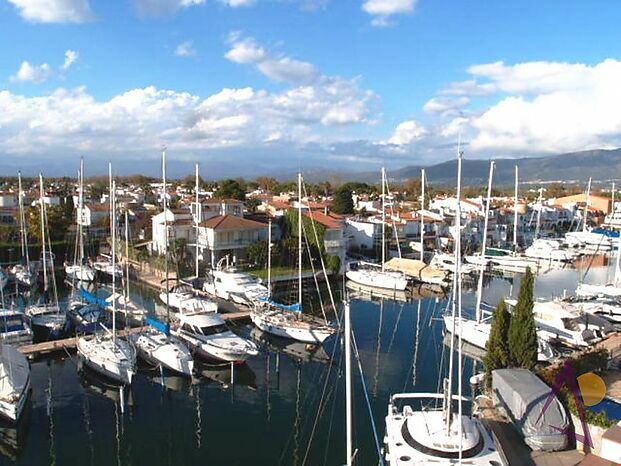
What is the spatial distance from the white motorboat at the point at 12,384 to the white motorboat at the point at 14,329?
496 centimetres

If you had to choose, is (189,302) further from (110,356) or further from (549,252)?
(549,252)

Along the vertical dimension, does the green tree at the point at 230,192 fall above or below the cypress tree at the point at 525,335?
above

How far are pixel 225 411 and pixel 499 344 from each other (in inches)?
432

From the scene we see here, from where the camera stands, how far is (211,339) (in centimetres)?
2473

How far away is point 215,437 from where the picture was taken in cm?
1795

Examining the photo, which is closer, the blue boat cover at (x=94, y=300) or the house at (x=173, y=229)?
the blue boat cover at (x=94, y=300)

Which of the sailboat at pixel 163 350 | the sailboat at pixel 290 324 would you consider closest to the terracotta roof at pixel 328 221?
the sailboat at pixel 290 324

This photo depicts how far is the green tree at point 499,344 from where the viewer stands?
63.6 feet

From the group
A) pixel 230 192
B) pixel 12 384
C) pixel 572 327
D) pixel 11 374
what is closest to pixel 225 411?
pixel 12 384

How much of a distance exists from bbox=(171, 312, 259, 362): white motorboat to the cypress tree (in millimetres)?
11504

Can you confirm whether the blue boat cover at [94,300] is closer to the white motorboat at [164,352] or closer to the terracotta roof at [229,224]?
the white motorboat at [164,352]

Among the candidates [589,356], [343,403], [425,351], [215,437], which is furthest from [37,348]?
[589,356]

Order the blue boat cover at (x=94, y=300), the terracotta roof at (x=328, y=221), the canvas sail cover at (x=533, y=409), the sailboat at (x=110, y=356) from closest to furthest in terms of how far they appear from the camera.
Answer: the canvas sail cover at (x=533, y=409), the sailboat at (x=110, y=356), the blue boat cover at (x=94, y=300), the terracotta roof at (x=328, y=221)

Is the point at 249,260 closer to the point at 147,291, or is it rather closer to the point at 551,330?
the point at 147,291
